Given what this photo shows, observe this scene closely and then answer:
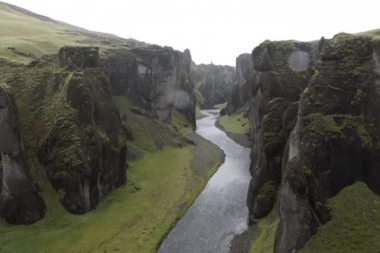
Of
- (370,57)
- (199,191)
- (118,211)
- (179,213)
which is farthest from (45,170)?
(370,57)

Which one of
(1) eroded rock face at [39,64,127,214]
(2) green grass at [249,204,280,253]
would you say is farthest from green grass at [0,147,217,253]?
(2) green grass at [249,204,280,253]

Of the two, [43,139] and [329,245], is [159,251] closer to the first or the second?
[329,245]

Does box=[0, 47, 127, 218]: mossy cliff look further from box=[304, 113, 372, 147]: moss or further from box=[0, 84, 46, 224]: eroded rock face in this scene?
box=[304, 113, 372, 147]: moss

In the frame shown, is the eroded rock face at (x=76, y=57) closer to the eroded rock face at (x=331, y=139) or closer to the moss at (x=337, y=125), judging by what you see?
the eroded rock face at (x=331, y=139)

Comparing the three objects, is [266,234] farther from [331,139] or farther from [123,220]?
[123,220]

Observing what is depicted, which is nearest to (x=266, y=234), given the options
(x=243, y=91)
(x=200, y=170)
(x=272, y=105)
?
(x=272, y=105)

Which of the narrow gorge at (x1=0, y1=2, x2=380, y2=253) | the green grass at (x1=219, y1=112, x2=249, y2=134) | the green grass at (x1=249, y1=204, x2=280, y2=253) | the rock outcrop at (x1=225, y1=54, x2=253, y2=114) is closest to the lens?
the narrow gorge at (x1=0, y1=2, x2=380, y2=253)
